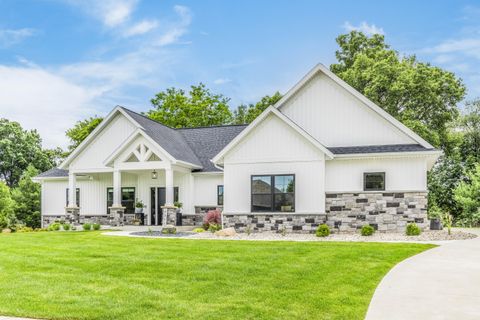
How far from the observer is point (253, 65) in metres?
26.8

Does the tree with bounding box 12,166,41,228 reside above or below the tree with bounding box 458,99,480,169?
below

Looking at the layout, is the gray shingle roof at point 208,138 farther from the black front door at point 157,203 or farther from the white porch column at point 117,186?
the white porch column at point 117,186

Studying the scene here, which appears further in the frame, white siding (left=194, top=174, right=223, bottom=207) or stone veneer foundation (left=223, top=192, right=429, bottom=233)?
white siding (left=194, top=174, right=223, bottom=207)

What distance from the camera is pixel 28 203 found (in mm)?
29719

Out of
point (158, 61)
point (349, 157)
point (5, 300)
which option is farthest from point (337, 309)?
point (158, 61)

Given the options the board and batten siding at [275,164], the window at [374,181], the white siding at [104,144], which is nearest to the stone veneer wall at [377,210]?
the window at [374,181]

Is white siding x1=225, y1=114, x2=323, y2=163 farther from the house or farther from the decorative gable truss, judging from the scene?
the decorative gable truss

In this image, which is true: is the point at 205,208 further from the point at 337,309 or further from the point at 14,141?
the point at 14,141

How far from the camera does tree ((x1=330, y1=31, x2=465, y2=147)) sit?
2848 centimetres

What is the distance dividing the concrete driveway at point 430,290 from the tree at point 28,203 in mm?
26844

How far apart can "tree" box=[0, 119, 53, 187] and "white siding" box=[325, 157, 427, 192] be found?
38.9 metres

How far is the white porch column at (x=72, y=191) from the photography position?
76.7 feet

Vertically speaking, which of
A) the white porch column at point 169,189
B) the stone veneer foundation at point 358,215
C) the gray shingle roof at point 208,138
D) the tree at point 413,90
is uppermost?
the tree at point 413,90

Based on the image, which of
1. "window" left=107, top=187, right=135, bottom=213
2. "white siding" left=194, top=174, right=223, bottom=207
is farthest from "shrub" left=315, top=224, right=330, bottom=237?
"window" left=107, top=187, right=135, bottom=213
